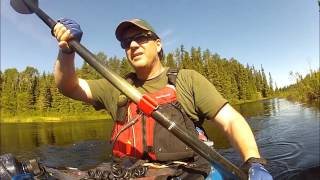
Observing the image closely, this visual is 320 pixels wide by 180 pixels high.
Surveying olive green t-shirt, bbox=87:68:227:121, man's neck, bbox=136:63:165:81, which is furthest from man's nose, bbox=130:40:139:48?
olive green t-shirt, bbox=87:68:227:121

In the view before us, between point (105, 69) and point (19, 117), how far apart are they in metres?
72.9

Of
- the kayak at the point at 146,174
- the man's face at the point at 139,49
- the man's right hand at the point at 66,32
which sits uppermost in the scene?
the man's right hand at the point at 66,32

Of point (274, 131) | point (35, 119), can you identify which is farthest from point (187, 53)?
point (274, 131)

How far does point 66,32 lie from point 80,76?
72.1 m

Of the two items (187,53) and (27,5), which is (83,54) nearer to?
(27,5)

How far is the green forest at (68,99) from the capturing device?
6931 centimetres

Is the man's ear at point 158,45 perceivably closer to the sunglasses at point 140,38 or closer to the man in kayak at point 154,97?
the man in kayak at point 154,97

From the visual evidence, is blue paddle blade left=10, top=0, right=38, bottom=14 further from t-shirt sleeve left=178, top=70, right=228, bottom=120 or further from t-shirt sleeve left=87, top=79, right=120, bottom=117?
t-shirt sleeve left=178, top=70, right=228, bottom=120

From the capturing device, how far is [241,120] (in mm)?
3168

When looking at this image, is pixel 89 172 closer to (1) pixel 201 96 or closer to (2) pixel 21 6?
(1) pixel 201 96

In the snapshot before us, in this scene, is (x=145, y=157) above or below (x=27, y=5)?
below

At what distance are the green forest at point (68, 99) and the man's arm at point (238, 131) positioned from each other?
1458 inches

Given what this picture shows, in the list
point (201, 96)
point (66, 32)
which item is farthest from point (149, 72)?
point (66, 32)

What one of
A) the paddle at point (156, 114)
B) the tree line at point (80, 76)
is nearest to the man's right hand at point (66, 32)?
the paddle at point (156, 114)
